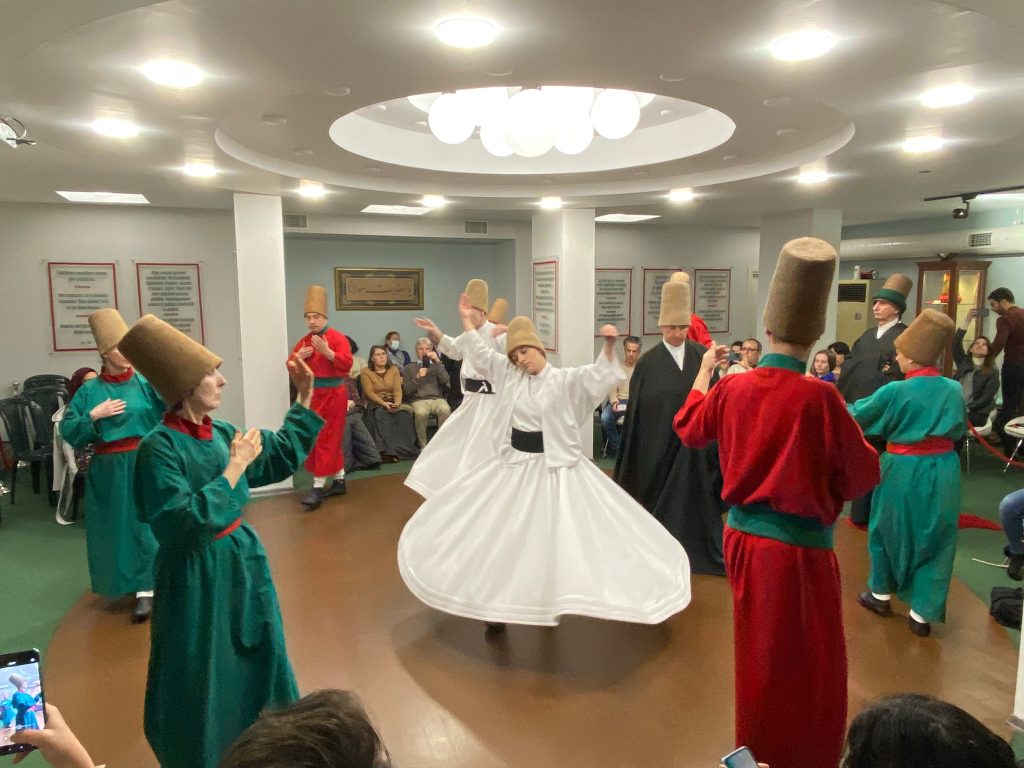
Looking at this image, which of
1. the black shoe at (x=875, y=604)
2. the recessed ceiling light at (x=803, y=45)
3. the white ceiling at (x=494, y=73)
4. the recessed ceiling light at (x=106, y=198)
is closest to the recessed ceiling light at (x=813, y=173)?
the white ceiling at (x=494, y=73)

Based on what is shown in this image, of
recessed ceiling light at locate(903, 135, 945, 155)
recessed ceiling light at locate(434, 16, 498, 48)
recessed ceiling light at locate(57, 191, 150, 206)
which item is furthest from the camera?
recessed ceiling light at locate(57, 191, 150, 206)

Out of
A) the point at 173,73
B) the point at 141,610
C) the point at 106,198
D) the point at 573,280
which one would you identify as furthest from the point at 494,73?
the point at 106,198

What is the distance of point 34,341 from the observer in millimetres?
7039

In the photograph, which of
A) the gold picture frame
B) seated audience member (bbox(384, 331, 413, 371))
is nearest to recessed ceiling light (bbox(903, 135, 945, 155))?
seated audience member (bbox(384, 331, 413, 371))

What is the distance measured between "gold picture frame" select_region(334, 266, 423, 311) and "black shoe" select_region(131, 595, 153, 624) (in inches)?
224

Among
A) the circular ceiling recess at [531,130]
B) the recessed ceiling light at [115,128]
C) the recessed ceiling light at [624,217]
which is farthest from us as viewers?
the recessed ceiling light at [624,217]

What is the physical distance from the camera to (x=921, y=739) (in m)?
0.91

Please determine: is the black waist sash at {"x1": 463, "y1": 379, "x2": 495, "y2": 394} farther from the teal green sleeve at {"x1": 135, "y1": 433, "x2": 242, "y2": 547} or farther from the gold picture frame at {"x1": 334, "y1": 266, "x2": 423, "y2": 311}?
the gold picture frame at {"x1": 334, "y1": 266, "x2": 423, "y2": 311}

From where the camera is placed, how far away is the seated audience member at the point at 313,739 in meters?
0.80

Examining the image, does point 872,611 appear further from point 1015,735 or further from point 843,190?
point 843,190

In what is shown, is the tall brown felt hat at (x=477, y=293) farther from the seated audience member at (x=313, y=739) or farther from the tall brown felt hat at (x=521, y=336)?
the seated audience member at (x=313, y=739)

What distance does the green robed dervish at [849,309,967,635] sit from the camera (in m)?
3.40

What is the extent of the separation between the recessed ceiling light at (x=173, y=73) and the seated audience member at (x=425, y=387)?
15.4 feet

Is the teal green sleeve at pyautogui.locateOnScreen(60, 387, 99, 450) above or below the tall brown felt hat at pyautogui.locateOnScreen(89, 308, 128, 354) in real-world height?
below
